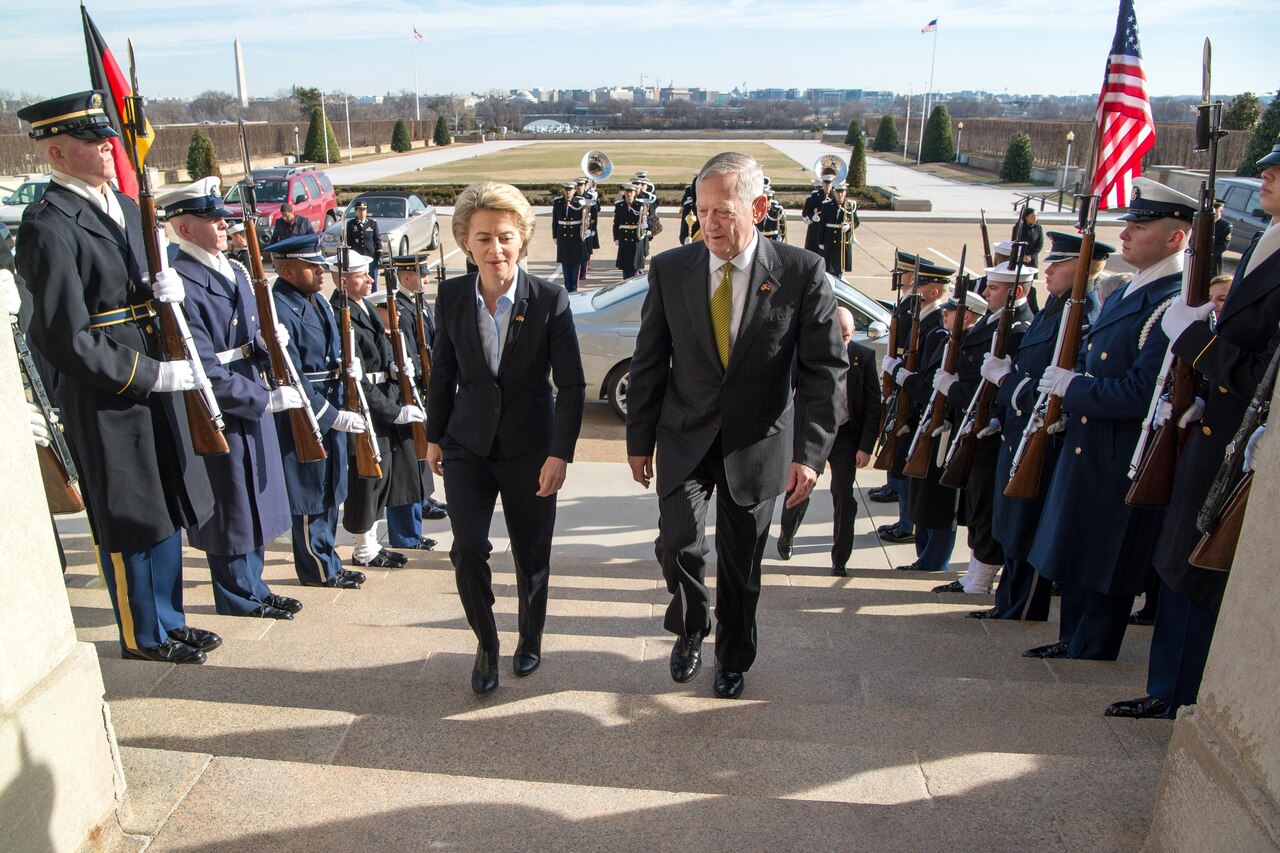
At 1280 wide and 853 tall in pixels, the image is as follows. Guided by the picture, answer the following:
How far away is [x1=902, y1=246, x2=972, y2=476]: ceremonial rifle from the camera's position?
520 cm

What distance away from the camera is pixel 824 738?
302 cm

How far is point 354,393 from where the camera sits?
5.09 metres

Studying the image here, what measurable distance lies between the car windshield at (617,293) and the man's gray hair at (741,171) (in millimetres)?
5749

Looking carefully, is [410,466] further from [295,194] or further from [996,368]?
[295,194]

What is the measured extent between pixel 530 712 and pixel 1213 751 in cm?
187

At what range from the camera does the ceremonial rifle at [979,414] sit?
481 centimetres

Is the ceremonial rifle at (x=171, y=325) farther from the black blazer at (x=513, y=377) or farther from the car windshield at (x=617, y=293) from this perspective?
the car windshield at (x=617, y=293)

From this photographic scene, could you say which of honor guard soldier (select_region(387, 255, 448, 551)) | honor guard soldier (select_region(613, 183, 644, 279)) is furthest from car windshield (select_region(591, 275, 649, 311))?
honor guard soldier (select_region(613, 183, 644, 279))

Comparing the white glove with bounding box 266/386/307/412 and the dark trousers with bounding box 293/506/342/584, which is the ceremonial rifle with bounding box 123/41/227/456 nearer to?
the white glove with bounding box 266/386/307/412

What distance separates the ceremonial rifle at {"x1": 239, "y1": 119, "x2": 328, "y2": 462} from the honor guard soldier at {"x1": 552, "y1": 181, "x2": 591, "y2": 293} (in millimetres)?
12031

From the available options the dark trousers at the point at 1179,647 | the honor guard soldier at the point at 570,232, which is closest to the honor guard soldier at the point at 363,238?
the honor guard soldier at the point at 570,232

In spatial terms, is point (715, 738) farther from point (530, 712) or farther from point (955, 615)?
point (955, 615)

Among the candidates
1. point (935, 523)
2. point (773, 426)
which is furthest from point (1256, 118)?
point (773, 426)

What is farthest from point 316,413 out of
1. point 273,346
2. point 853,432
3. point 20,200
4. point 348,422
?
point 20,200
